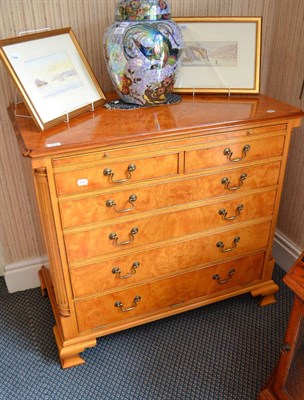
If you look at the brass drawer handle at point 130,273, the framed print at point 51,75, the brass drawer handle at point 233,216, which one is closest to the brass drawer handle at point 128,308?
the brass drawer handle at point 130,273

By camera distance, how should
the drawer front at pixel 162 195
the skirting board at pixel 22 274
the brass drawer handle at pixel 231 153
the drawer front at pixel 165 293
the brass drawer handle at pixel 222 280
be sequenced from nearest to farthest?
the drawer front at pixel 162 195 < the brass drawer handle at pixel 231 153 < the drawer front at pixel 165 293 < the brass drawer handle at pixel 222 280 < the skirting board at pixel 22 274

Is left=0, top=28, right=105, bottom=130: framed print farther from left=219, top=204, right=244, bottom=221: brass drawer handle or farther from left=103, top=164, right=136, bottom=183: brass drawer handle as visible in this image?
left=219, top=204, right=244, bottom=221: brass drawer handle

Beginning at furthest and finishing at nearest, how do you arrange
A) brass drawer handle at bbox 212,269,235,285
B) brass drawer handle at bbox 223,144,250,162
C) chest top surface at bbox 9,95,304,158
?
1. brass drawer handle at bbox 212,269,235,285
2. brass drawer handle at bbox 223,144,250,162
3. chest top surface at bbox 9,95,304,158

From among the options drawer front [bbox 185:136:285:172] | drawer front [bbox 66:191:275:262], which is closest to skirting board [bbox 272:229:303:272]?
drawer front [bbox 66:191:275:262]

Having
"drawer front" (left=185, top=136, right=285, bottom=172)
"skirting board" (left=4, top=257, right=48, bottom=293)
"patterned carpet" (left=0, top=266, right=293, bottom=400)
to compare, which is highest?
"drawer front" (left=185, top=136, right=285, bottom=172)

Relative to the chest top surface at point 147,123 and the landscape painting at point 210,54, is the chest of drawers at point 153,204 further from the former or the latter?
the landscape painting at point 210,54

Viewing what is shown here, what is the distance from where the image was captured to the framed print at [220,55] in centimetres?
168

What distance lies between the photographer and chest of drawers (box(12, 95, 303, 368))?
1.33m

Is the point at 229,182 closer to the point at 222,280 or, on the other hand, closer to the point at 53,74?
the point at 222,280

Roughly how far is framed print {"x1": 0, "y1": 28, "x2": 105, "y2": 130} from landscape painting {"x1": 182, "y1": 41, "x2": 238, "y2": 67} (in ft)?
1.41

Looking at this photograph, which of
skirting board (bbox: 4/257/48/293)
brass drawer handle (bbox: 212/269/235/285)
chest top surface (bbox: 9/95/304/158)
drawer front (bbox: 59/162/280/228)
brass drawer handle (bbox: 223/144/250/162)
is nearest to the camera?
chest top surface (bbox: 9/95/304/158)

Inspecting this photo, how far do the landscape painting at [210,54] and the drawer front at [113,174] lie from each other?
0.53 metres

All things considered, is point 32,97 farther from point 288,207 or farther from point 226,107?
point 288,207

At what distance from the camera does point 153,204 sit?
4.87 feet
